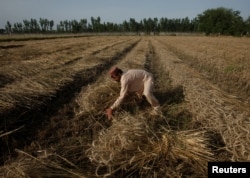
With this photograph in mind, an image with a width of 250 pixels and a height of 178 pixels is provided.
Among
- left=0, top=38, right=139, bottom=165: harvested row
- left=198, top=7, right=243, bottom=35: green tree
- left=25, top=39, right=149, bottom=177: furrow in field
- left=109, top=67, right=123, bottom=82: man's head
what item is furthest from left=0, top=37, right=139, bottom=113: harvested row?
left=198, top=7, right=243, bottom=35: green tree

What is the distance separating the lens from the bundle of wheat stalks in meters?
3.87

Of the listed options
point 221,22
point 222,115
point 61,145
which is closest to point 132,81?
point 222,115

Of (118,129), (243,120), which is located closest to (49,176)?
(118,129)

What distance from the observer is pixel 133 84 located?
6.18m

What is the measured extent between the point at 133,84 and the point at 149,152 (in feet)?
7.59

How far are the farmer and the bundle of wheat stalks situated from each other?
118 centimetres

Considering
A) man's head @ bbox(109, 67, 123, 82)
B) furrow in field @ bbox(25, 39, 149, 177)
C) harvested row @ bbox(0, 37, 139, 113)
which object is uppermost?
man's head @ bbox(109, 67, 123, 82)

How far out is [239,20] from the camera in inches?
3088

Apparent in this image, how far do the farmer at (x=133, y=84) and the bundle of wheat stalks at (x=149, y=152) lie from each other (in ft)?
3.87

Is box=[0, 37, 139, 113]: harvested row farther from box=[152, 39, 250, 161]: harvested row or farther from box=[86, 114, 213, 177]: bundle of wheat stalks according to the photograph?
box=[152, 39, 250, 161]: harvested row

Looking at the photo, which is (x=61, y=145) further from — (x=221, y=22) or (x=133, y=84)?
(x=221, y=22)

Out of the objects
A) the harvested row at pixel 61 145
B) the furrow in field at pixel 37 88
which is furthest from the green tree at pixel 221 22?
the harvested row at pixel 61 145

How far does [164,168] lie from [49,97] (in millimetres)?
4318

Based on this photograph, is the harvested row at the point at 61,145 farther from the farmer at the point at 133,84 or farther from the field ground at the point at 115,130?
the farmer at the point at 133,84
